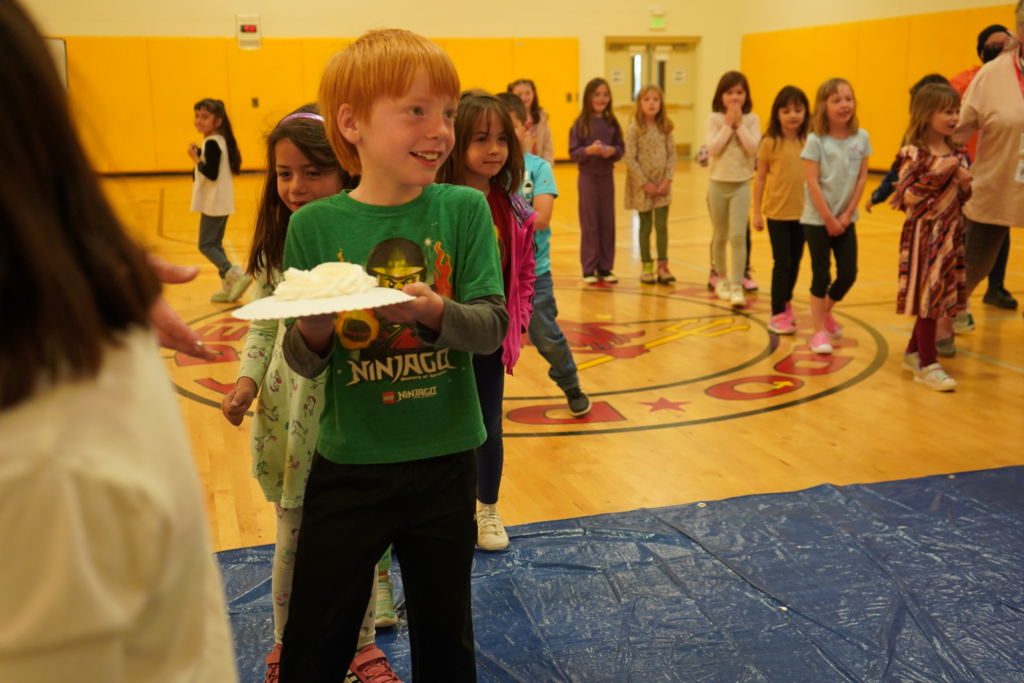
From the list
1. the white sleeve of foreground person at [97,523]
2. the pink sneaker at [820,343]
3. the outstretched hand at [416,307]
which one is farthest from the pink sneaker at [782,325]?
the white sleeve of foreground person at [97,523]

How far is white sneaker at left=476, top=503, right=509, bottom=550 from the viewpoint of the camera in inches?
106

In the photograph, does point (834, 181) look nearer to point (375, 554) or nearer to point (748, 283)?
point (748, 283)

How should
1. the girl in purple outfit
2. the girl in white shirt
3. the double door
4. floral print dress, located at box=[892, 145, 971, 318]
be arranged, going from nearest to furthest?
floral print dress, located at box=[892, 145, 971, 318] → the girl in white shirt → the girl in purple outfit → the double door

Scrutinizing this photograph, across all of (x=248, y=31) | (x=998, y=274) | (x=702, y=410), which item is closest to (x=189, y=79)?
(x=248, y=31)

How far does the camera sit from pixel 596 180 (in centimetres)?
Result: 701

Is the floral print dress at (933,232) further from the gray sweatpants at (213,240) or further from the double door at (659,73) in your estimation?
the double door at (659,73)

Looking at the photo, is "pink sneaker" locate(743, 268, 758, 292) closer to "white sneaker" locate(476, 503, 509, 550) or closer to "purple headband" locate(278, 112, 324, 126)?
"white sneaker" locate(476, 503, 509, 550)

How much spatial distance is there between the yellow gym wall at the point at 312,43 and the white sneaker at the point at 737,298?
9988 mm

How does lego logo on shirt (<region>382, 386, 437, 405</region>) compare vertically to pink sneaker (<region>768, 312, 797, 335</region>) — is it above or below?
above

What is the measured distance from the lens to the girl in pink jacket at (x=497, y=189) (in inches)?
95.8

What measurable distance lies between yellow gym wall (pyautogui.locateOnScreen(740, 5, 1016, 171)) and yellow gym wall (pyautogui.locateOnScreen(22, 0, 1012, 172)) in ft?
0.19

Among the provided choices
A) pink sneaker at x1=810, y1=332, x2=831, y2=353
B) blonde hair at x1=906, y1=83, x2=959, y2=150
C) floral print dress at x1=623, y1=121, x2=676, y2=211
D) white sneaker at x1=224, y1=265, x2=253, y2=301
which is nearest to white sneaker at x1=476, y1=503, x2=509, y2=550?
pink sneaker at x1=810, y1=332, x2=831, y2=353

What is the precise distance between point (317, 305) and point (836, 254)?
433cm

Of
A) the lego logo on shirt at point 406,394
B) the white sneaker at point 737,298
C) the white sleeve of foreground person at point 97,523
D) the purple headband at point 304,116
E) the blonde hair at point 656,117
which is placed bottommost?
the white sneaker at point 737,298
